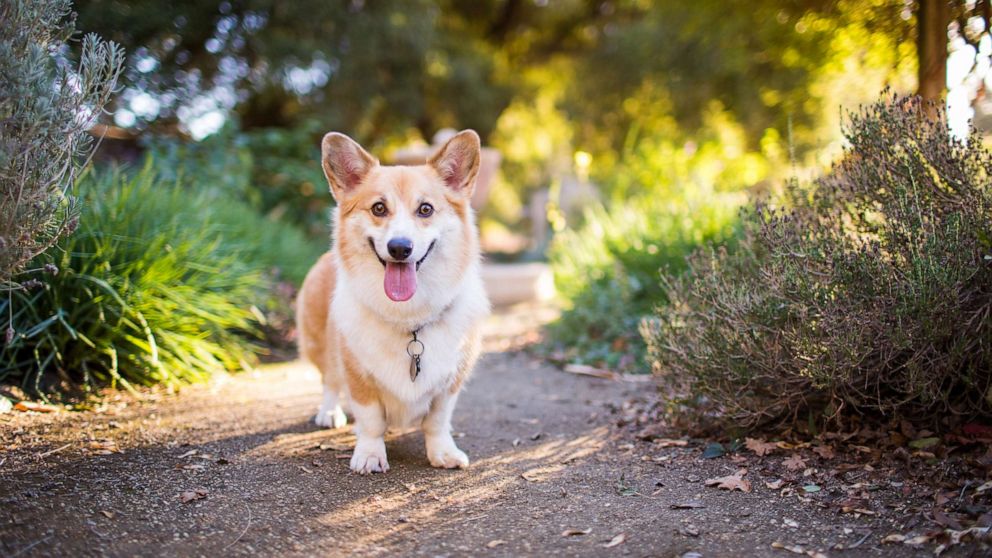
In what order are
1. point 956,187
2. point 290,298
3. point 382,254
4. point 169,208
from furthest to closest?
point 290,298 < point 169,208 < point 382,254 < point 956,187

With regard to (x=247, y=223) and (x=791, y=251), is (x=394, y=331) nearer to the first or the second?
(x=791, y=251)

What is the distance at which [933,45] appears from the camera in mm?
3367

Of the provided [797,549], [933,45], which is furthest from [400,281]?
[933,45]

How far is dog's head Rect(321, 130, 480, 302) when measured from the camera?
2.77m

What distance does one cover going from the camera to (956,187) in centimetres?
257

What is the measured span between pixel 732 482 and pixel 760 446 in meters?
0.38

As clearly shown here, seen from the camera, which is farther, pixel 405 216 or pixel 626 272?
pixel 626 272

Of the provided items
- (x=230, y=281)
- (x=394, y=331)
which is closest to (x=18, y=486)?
(x=394, y=331)

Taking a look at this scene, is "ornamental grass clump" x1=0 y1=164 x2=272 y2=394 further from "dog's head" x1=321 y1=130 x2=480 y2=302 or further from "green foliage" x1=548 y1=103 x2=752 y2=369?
"green foliage" x1=548 y1=103 x2=752 y2=369

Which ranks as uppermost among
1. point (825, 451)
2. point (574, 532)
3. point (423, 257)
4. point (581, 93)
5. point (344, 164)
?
point (581, 93)

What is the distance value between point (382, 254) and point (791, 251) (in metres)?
→ 1.68

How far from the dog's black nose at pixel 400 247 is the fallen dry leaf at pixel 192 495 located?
1161 mm

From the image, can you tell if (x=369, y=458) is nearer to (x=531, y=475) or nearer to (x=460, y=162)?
(x=531, y=475)

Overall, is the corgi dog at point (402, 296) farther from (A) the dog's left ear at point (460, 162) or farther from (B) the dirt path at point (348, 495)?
(B) the dirt path at point (348, 495)
